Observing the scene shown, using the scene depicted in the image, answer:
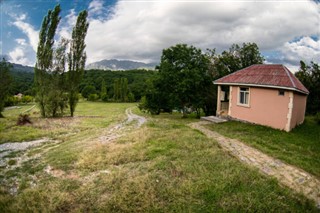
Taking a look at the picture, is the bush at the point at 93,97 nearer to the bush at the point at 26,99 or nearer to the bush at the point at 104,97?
the bush at the point at 104,97

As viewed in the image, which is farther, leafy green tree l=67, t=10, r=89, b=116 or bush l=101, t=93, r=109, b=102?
bush l=101, t=93, r=109, b=102

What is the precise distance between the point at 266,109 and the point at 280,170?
708 centimetres

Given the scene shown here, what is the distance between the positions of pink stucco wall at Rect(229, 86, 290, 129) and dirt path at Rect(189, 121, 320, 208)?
15.2ft

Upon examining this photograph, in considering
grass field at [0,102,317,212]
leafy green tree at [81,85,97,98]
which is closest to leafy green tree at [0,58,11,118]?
grass field at [0,102,317,212]

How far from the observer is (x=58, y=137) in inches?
446

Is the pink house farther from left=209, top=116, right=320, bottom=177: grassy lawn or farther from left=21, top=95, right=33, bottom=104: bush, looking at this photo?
left=21, top=95, right=33, bottom=104: bush

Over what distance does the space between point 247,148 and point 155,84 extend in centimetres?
1183

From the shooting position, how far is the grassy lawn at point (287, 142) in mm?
6512

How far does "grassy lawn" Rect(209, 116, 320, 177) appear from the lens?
6.51 metres

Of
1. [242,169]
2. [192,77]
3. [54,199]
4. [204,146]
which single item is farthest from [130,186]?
[192,77]

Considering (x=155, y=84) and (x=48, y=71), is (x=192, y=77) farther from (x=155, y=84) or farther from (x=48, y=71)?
(x=48, y=71)

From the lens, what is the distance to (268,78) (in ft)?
40.2

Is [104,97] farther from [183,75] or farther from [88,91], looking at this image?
[183,75]

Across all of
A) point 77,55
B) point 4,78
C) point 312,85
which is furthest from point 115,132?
point 312,85
